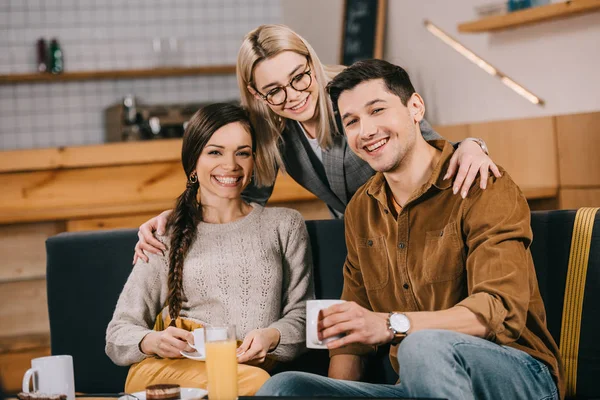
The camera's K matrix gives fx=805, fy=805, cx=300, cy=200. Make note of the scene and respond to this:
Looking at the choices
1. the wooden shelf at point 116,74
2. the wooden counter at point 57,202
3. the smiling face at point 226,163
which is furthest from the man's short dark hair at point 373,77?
the wooden shelf at point 116,74

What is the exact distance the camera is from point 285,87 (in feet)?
7.57

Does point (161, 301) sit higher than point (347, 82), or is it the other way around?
point (347, 82)

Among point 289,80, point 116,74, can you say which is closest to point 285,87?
point 289,80

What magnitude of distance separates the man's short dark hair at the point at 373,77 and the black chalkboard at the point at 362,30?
2.63 meters

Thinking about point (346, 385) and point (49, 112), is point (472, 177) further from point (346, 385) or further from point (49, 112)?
point (49, 112)

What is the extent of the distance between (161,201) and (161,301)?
1.52m

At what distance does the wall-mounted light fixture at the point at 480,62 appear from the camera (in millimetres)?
3498

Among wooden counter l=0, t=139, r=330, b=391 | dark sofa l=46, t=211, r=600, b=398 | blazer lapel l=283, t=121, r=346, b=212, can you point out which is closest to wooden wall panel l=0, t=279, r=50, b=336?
wooden counter l=0, t=139, r=330, b=391

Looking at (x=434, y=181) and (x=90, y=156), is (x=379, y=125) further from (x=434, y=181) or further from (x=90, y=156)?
(x=90, y=156)

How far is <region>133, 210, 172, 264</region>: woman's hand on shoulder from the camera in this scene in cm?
223

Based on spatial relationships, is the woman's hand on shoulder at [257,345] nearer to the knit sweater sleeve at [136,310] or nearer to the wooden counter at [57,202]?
the knit sweater sleeve at [136,310]

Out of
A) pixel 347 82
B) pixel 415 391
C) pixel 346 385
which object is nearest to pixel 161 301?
pixel 346 385

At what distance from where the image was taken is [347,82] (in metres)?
1.95

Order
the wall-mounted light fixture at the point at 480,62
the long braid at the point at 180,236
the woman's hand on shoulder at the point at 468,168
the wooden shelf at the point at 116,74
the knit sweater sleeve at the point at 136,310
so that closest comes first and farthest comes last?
the woman's hand on shoulder at the point at 468,168
the knit sweater sleeve at the point at 136,310
the long braid at the point at 180,236
the wall-mounted light fixture at the point at 480,62
the wooden shelf at the point at 116,74
